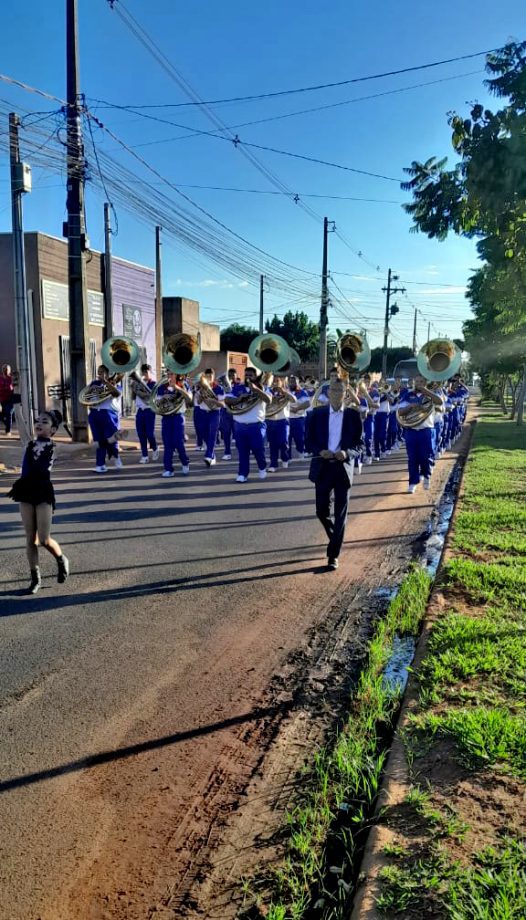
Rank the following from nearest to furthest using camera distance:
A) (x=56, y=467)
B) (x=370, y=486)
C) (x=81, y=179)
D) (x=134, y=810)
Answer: (x=134, y=810) → (x=370, y=486) → (x=56, y=467) → (x=81, y=179)


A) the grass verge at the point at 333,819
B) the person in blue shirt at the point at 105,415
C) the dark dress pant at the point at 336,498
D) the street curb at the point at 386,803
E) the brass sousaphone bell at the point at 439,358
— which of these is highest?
the brass sousaphone bell at the point at 439,358

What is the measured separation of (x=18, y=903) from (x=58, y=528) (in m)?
5.86

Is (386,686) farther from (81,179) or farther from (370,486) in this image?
(81,179)

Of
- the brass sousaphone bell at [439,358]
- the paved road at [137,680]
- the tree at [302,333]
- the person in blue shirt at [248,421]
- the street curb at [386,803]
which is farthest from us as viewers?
the tree at [302,333]

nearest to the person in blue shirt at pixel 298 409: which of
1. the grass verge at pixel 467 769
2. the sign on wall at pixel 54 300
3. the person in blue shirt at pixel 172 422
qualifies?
the person in blue shirt at pixel 172 422

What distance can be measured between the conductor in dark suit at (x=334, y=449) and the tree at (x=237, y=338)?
1919 inches

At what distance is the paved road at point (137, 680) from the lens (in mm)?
2643

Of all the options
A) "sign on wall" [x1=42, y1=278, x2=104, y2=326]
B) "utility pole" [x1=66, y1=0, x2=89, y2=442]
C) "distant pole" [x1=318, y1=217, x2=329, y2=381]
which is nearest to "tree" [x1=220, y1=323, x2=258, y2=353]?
"distant pole" [x1=318, y1=217, x2=329, y2=381]

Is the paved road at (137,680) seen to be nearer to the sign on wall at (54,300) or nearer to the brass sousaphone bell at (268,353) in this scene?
the brass sousaphone bell at (268,353)

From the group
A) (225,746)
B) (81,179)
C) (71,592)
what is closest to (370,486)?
(71,592)

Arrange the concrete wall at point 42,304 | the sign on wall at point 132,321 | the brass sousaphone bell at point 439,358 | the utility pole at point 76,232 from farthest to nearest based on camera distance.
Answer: the sign on wall at point 132,321
the concrete wall at point 42,304
the utility pole at point 76,232
the brass sousaphone bell at point 439,358

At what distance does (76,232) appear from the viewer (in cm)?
1483

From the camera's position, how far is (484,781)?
2979 mm

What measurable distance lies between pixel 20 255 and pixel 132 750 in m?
12.0
